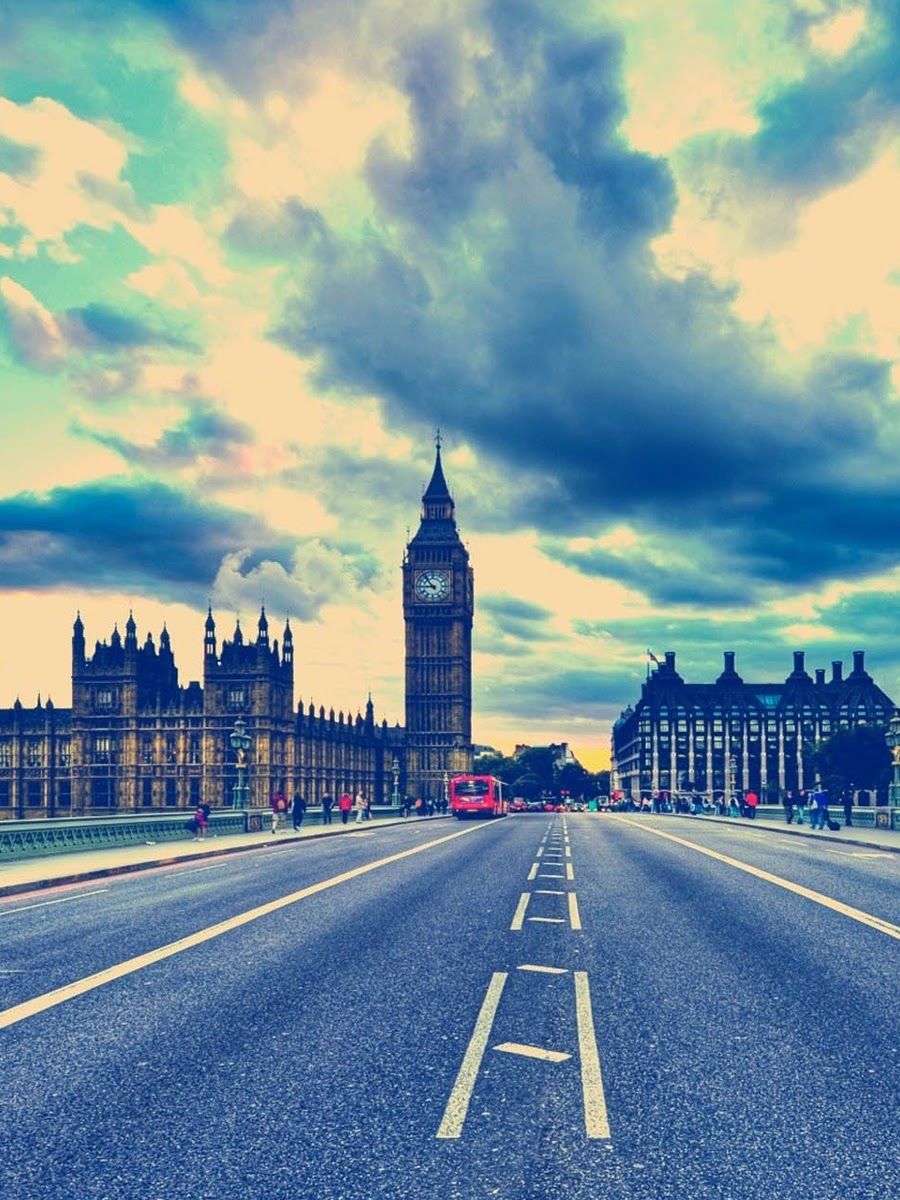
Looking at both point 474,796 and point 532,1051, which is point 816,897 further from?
point 474,796

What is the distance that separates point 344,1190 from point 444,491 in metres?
179

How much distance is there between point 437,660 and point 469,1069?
159598 millimetres

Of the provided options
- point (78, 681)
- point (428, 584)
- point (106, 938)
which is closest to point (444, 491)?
point (428, 584)

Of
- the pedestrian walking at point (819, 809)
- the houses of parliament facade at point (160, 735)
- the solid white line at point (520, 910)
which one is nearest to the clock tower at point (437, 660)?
the houses of parliament facade at point (160, 735)

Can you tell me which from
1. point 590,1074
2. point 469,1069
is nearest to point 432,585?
point 469,1069

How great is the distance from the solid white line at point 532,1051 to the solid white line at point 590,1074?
0.51 feet

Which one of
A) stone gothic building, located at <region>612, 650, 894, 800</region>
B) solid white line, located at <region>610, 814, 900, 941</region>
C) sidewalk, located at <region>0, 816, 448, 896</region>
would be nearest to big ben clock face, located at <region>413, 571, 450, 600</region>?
stone gothic building, located at <region>612, 650, 894, 800</region>

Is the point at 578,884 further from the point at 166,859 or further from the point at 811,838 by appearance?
the point at 811,838

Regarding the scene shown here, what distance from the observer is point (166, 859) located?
2677 cm

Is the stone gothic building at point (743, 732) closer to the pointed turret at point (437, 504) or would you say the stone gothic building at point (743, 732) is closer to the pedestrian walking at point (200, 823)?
the pointed turret at point (437, 504)

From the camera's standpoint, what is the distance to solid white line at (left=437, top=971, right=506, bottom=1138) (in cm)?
611

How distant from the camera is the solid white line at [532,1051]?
24.6ft

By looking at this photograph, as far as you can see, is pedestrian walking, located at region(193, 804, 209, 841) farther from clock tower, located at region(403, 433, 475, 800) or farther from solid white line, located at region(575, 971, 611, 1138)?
clock tower, located at region(403, 433, 475, 800)

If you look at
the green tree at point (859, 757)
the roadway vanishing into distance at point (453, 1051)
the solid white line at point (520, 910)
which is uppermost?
the roadway vanishing into distance at point (453, 1051)
